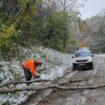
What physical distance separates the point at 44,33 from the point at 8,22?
27017mm

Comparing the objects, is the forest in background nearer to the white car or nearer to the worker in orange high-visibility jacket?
the white car

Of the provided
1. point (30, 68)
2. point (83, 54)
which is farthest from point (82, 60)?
point (30, 68)

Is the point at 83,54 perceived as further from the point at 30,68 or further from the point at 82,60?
the point at 30,68

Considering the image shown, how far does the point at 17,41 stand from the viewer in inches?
1320

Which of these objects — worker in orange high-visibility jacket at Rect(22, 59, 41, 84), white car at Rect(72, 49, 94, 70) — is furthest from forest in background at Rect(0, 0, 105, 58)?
worker in orange high-visibility jacket at Rect(22, 59, 41, 84)

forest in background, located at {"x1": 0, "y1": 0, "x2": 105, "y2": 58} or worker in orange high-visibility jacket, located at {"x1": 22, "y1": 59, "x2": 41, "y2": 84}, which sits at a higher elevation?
forest in background, located at {"x1": 0, "y1": 0, "x2": 105, "y2": 58}

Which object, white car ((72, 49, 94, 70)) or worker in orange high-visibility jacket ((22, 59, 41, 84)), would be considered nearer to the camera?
worker in orange high-visibility jacket ((22, 59, 41, 84))

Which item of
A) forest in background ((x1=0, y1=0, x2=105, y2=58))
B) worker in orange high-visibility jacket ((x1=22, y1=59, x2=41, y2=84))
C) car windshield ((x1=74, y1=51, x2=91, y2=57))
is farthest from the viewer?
car windshield ((x1=74, y1=51, x2=91, y2=57))

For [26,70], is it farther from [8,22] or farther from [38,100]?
[8,22]

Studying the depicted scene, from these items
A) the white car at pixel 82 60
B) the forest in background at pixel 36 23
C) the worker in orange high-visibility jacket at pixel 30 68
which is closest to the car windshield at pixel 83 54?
the white car at pixel 82 60

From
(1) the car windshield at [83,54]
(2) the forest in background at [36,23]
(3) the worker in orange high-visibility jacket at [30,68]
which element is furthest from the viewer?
(1) the car windshield at [83,54]

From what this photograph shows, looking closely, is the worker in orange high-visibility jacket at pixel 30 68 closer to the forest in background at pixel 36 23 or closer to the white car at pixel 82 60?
the forest in background at pixel 36 23

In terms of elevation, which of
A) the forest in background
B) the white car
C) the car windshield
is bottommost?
the white car

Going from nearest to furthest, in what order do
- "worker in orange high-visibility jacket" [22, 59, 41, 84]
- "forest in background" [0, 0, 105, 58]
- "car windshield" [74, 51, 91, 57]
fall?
1. "worker in orange high-visibility jacket" [22, 59, 41, 84]
2. "forest in background" [0, 0, 105, 58]
3. "car windshield" [74, 51, 91, 57]
